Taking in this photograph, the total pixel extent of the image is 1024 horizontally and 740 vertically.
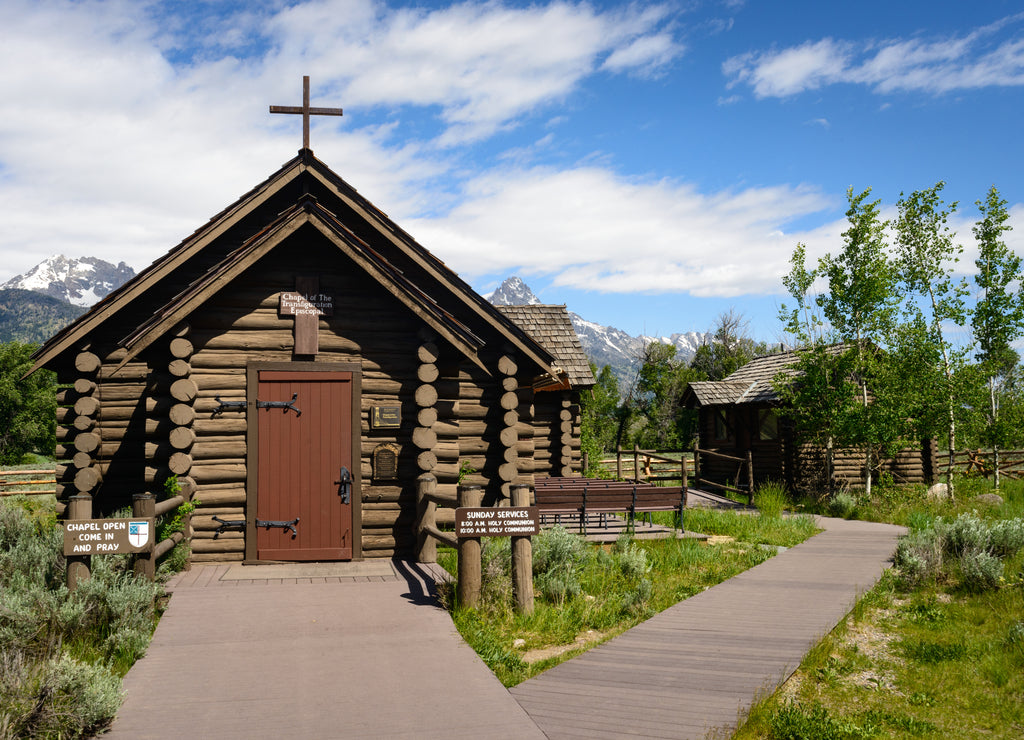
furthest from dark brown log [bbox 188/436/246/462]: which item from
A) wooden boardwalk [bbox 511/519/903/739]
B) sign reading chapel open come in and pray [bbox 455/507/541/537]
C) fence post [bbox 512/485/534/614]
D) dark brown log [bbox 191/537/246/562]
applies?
wooden boardwalk [bbox 511/519/903/739]

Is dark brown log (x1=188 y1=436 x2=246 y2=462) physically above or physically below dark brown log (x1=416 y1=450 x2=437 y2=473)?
above

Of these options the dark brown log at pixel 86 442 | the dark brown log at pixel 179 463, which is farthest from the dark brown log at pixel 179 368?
the dark brown log at pixel 86 442

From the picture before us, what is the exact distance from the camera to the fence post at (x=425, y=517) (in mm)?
10781

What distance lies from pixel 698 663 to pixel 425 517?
16.2ft

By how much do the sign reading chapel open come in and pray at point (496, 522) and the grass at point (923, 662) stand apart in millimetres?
3121

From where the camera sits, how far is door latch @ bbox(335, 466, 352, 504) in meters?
10.8

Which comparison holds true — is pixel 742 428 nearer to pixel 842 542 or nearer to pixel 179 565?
pixel 842 542

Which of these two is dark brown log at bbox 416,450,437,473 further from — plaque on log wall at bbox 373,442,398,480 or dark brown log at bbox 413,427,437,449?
plaque on log wall at bbox 373,442,398,480

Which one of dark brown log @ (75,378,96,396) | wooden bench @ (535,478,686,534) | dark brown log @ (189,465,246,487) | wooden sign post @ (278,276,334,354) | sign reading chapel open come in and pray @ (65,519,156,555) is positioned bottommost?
wooden bench @ (535,478,686,534)

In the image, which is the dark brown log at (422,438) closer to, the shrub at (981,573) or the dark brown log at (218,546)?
the dark brown log at (218,546)

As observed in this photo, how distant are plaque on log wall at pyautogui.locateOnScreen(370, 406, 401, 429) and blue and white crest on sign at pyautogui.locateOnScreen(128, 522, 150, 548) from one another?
3743 mm

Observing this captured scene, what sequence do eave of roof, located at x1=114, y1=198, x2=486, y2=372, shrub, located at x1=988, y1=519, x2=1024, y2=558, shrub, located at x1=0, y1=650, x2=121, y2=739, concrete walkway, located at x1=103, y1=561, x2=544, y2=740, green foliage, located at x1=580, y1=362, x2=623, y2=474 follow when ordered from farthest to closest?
green foliage, located at x1=580, y1=362, x2=623, y2=474 → shrub, located at x1=988, y1=519, x2=1024, y2=558 → eave of roof, located at x1=114, y1=198, x2=486, y2=372 → concrete walkway, located at x1=103, y1=561, x2=544, y2=740 → shrub, located at x1=0, y1=650, x2=121, y2=739

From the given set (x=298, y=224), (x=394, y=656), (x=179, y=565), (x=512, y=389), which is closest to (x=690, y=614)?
(x=394, y=656)

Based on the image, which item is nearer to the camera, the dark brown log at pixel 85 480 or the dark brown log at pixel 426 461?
the dark brown log at pixel 426 461
